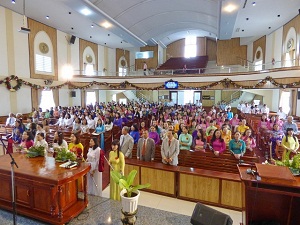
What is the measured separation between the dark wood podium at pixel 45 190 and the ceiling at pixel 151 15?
809 centimetres

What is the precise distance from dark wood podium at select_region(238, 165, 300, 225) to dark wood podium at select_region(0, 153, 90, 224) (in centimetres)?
239

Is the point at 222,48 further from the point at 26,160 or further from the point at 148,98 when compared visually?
the point at 26,160

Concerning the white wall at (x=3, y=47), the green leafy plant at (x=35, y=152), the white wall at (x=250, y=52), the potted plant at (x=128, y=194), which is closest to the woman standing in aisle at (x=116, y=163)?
the potted plant at (x=128, y=194)

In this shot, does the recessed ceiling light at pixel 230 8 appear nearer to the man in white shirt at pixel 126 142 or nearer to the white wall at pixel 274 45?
the white wall at pixel 274 45

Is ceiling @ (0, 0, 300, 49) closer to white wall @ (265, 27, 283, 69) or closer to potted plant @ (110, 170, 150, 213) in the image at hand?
white wall @ (265, 27, 283, 69)

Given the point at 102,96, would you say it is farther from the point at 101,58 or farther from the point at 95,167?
the point at 95,167

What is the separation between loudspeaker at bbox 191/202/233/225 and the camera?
7.80ft

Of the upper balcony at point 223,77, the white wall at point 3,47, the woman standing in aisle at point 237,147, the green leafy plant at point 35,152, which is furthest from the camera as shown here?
the white wall at point 3,47

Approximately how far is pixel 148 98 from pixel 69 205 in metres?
18.5

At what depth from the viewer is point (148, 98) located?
21.5 m

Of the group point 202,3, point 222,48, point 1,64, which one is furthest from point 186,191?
point 222,48

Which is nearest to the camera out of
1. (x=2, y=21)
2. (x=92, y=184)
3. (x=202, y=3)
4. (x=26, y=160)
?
(x=26, y=160)

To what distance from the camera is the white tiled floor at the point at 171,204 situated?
3842 mm

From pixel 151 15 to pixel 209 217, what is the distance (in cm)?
1377
